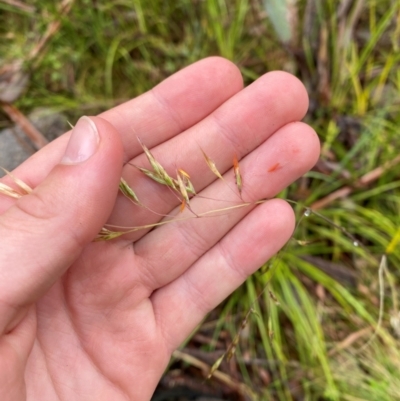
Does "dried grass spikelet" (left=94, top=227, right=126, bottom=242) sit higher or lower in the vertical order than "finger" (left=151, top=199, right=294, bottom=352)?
higher

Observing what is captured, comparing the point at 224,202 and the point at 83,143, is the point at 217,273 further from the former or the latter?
the point at 83,143

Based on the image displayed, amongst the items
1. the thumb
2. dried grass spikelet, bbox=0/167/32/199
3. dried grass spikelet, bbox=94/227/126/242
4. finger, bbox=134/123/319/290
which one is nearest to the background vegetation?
finger, bbox=134/123/319/290

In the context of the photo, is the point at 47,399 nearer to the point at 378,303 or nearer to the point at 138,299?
the point at 138,299

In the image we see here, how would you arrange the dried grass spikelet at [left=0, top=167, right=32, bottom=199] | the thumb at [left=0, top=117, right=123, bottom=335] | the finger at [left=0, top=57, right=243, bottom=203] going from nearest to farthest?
the thumb at [left=0, top=117, right=123, bottom=335] < the dried grass spikelet at [left=0, top=167, right=32, bottom=199] < the finger at [left=0, top=57, right=243, bottom=203]

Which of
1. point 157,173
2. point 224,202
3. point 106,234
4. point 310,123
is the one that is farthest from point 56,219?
point 310,123

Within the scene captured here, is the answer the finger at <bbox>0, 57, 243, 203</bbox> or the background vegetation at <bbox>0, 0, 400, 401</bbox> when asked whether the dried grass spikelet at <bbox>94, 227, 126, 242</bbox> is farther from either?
the background vegetation at <bbox>0, 0, 400, 401</bbox>

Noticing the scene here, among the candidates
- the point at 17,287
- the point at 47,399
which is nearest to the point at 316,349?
the point at 47,399
